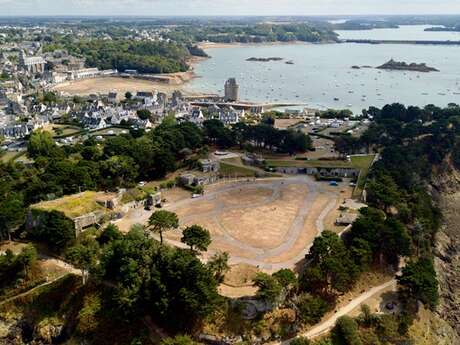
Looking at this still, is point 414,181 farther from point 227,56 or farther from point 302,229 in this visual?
point 227,56

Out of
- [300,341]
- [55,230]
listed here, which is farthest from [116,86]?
[300,341]

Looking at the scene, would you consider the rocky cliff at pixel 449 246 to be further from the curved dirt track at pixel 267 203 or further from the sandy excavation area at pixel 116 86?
the sandy excavation area at pixel 116 86

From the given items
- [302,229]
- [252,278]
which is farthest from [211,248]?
[302,229]

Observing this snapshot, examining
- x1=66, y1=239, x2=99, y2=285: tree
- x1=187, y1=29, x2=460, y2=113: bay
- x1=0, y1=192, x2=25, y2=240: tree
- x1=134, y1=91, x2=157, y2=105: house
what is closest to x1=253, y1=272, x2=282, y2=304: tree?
x1=66, y1=239, x2=99, y2=285: tree

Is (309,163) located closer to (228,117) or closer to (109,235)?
(228,117)

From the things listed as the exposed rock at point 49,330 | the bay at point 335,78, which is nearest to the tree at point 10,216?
the exposed rock at point 49,330

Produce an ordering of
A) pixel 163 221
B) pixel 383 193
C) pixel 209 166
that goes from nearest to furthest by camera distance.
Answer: pixel 163 221 < pixel 383 193 < pixel 209 166

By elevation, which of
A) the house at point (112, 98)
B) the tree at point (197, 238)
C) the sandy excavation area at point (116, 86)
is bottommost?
the sandy excavation area at point (116, 86)
